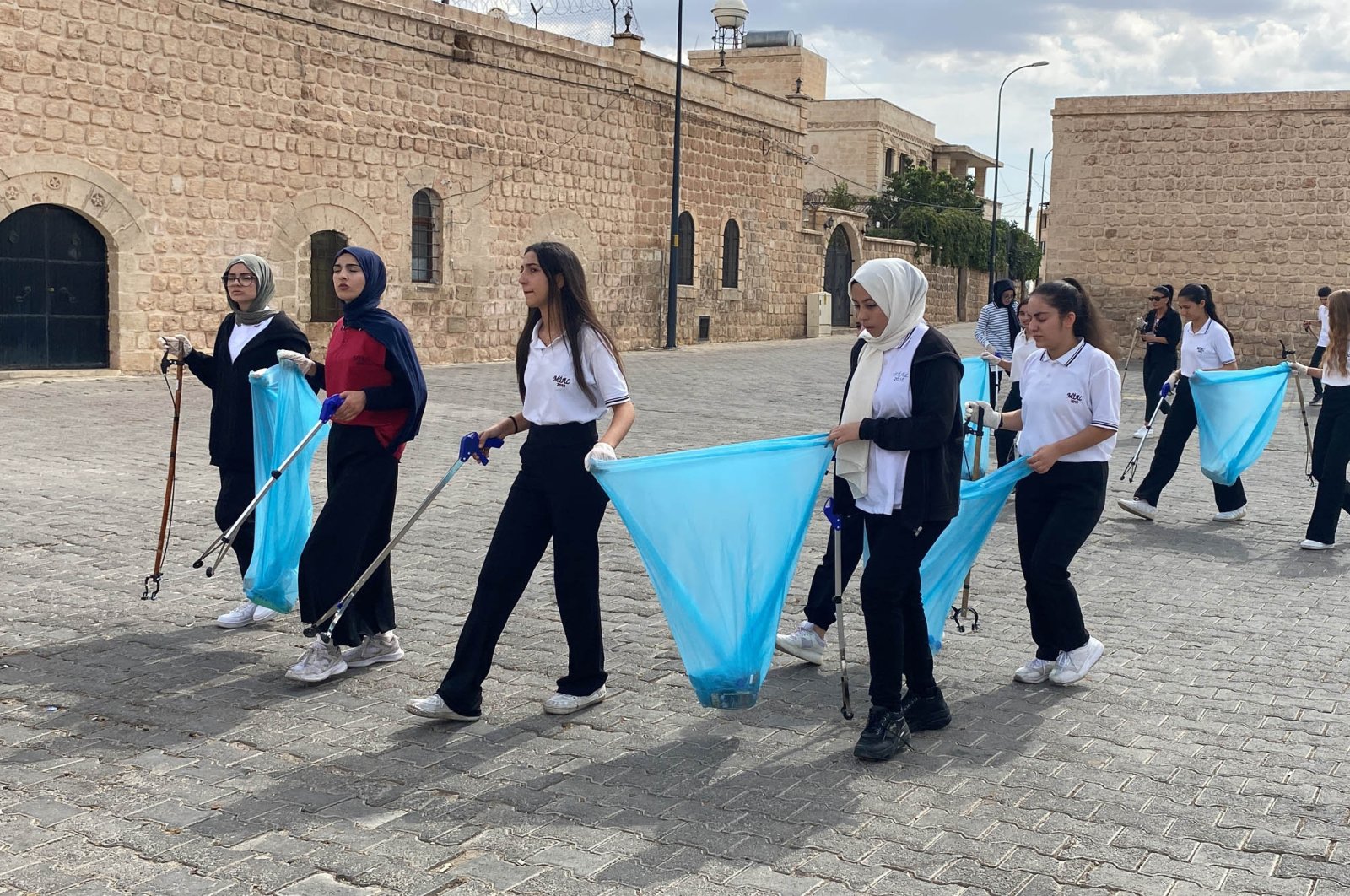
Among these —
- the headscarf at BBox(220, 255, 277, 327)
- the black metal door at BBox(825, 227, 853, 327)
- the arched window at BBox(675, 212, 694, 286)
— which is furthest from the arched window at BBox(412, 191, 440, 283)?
the black metal door at BBox(825, 227, 853, 327)

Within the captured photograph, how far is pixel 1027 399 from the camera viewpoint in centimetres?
600

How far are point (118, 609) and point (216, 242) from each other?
1459 cm

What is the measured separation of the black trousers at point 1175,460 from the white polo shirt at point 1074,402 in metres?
4.69

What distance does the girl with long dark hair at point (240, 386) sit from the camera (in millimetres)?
6371

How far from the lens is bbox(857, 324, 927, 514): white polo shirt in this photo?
4.88 metres

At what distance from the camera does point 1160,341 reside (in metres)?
12.4

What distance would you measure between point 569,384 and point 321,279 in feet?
59.1

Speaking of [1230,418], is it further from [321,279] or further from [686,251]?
[686,251]

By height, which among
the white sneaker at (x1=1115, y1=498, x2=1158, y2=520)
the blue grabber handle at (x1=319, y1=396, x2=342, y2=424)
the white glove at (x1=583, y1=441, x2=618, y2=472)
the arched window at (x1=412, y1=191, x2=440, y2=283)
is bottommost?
the white sneaker at (x1=1115, y1=498, x2=1158, y2=520)

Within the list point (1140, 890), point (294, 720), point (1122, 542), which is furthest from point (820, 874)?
point (1122, 542)

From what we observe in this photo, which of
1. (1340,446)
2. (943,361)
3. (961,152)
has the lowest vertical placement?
(1340,446)

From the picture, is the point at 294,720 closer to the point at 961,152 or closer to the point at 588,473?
the point at 588,473

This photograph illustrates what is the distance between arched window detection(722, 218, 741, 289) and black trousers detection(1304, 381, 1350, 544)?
24.9 metres

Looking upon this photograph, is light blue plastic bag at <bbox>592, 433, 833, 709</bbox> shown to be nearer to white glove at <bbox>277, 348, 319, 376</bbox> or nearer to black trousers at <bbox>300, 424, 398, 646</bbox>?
black trousers at <bbox>300, 424, 398, 646</bbox>
